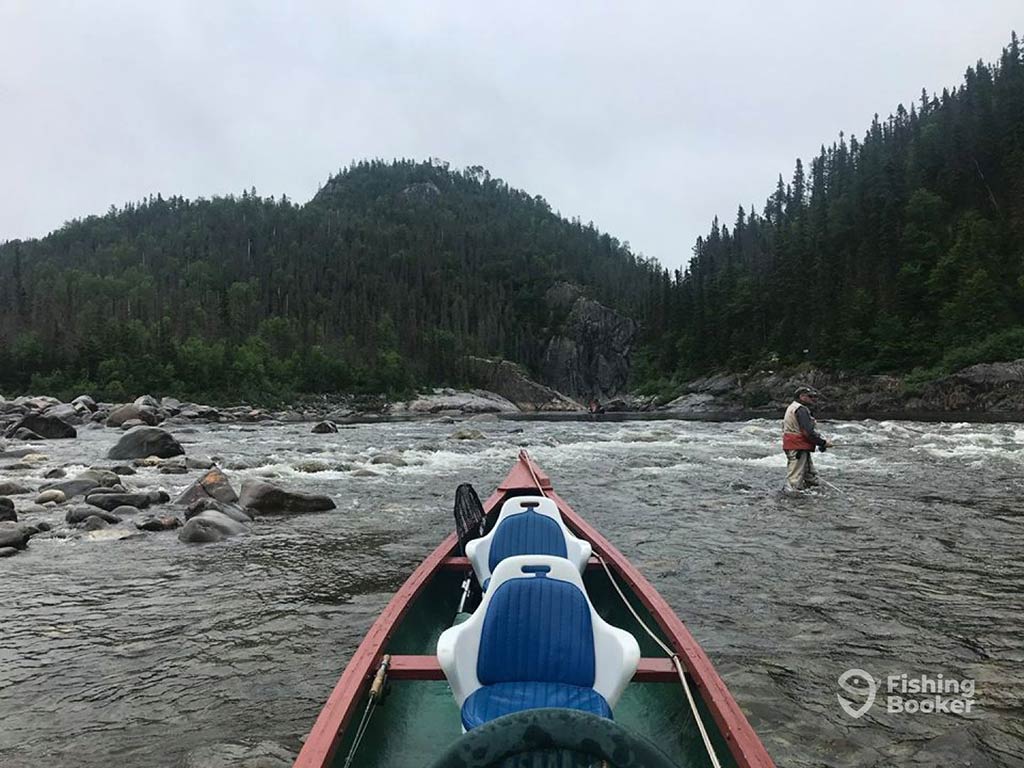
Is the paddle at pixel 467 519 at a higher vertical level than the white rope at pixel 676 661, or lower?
higher

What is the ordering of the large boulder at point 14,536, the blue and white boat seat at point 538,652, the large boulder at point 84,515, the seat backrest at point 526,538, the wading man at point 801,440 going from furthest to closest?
the wading man at point 801,440
the large boulder at point 84,515
the large boulder at point 14,536
the seat backrest at point 526,538
the blue and white boat seat at point 538,652

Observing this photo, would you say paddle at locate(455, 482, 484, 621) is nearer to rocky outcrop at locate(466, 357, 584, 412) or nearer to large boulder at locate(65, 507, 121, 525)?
large boulder at locate(65, 507, 121, 525)

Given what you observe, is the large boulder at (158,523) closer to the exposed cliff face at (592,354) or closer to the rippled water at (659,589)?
the rippled water at (659,589)

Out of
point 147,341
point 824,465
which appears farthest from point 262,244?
point 824,465

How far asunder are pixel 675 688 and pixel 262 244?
159264 mm

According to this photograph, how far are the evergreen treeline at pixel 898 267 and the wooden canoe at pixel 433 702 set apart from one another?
57.4 meters

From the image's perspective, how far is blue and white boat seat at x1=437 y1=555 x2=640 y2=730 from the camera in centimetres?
356

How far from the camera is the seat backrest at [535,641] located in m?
3.56

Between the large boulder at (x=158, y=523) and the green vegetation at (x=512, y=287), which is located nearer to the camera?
the large boulder at (x=158, y=523)

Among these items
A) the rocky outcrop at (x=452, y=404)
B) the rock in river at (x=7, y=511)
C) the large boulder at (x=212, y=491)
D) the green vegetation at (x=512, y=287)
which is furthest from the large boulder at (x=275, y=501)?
the rocky outcrop at (x=452, y=404)

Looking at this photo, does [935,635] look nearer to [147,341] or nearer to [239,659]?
[239,659]

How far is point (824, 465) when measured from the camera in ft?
58.9

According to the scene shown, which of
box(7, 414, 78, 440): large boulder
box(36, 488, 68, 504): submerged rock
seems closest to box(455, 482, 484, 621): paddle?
box(36, 488, 68, 504): submerged rock

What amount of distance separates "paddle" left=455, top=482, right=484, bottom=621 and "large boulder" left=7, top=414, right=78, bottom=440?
1194 inches
